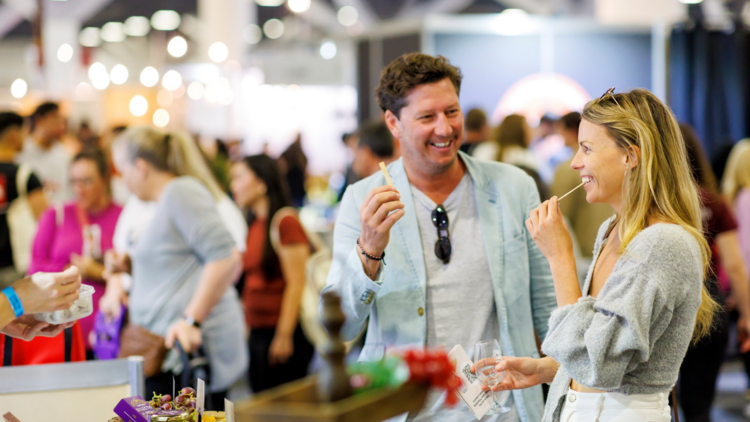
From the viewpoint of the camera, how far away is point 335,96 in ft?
55.5

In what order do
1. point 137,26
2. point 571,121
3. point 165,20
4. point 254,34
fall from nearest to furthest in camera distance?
point 571,121 < point 165,20 < point 137,26 < point 254,34

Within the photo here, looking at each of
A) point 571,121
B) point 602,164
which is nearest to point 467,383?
point 602,164

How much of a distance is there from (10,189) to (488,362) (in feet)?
13.1

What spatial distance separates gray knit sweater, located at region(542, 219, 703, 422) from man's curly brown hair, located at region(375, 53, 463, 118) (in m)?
0.81

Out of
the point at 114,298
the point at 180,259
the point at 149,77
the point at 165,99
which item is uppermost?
the point at 149,77

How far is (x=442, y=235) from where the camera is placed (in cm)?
204

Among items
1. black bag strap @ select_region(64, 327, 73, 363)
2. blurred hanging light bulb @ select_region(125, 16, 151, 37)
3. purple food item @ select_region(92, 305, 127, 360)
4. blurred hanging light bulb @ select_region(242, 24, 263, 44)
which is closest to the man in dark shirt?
purple food item @ select_region(92, 305, 127, 360)

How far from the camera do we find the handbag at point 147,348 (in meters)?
2.90

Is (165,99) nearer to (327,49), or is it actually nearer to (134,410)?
(327,49)

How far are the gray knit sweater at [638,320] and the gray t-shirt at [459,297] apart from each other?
0.46 metres

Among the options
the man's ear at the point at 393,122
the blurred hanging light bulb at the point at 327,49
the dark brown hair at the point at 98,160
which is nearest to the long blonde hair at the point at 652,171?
the man's ear at the point at 393,122

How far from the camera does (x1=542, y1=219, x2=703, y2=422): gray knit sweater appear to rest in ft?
4.67

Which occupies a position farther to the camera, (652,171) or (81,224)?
(81,224)

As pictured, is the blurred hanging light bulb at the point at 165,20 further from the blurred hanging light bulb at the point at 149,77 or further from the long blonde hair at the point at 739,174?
the long blonde hair at the point at 739,174
